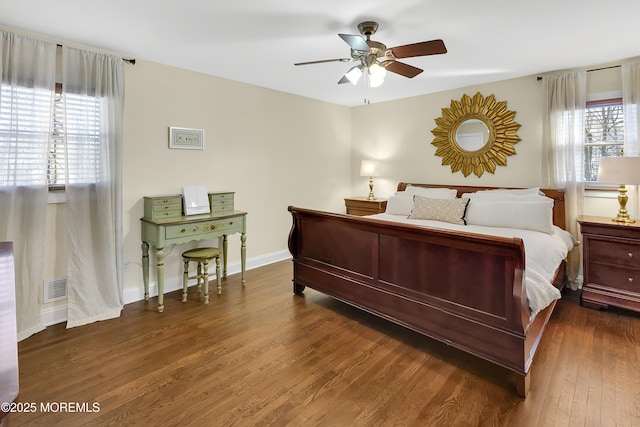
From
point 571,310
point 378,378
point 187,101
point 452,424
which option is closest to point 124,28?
point 187,101

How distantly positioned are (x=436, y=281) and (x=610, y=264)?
199 cm

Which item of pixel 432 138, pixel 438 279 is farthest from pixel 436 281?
pixel 432 138

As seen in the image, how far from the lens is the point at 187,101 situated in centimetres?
374

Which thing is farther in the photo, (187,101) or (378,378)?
(187,101)

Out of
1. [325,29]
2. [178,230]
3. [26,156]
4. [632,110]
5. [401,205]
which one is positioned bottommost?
[178,230]

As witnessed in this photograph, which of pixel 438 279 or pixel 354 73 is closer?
pixel 438 279

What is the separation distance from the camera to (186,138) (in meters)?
3.75

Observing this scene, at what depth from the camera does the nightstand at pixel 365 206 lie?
5.11 meters

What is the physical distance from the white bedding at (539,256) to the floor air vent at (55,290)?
126 inches

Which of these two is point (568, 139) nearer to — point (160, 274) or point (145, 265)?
point (160, 274)

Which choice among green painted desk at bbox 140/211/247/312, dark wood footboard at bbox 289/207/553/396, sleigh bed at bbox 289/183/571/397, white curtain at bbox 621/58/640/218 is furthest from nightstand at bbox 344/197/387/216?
white curtain at bbox 621/58/640/218

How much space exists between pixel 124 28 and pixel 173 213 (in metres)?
1.68

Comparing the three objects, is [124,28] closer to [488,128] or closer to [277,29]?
[277,29]

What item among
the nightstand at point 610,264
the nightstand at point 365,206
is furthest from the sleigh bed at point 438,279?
the nightstand at point 365,206
